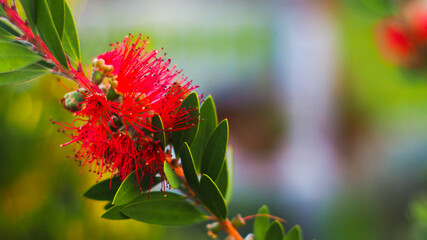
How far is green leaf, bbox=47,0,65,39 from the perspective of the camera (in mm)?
218

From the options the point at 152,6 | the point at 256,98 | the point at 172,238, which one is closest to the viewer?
the point at 172,238

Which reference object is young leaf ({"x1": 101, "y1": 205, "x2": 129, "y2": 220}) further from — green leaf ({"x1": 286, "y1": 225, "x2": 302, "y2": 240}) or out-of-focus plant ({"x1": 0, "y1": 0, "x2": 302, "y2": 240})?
green leaf ({"x1": 286, "y1": 225, "x2": 302, "y2": 240})

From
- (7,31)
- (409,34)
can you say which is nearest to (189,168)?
(7,31)

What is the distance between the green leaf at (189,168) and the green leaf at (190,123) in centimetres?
1

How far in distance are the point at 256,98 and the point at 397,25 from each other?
302 cm

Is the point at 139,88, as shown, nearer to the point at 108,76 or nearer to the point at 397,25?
the point at 108,76

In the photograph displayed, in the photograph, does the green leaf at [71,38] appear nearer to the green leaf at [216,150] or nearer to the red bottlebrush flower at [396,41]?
the green leaf at [216,150]

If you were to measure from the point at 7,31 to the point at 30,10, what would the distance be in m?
0.02

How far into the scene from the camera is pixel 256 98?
12.2ft

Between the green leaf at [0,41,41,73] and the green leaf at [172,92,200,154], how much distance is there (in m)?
0.08

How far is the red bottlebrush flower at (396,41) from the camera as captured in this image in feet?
2.25

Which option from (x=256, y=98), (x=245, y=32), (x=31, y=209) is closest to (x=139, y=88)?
(x=31, y=209)

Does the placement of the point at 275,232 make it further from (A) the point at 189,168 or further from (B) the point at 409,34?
(B) the point at 409,34

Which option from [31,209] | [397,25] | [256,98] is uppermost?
[397,25]
